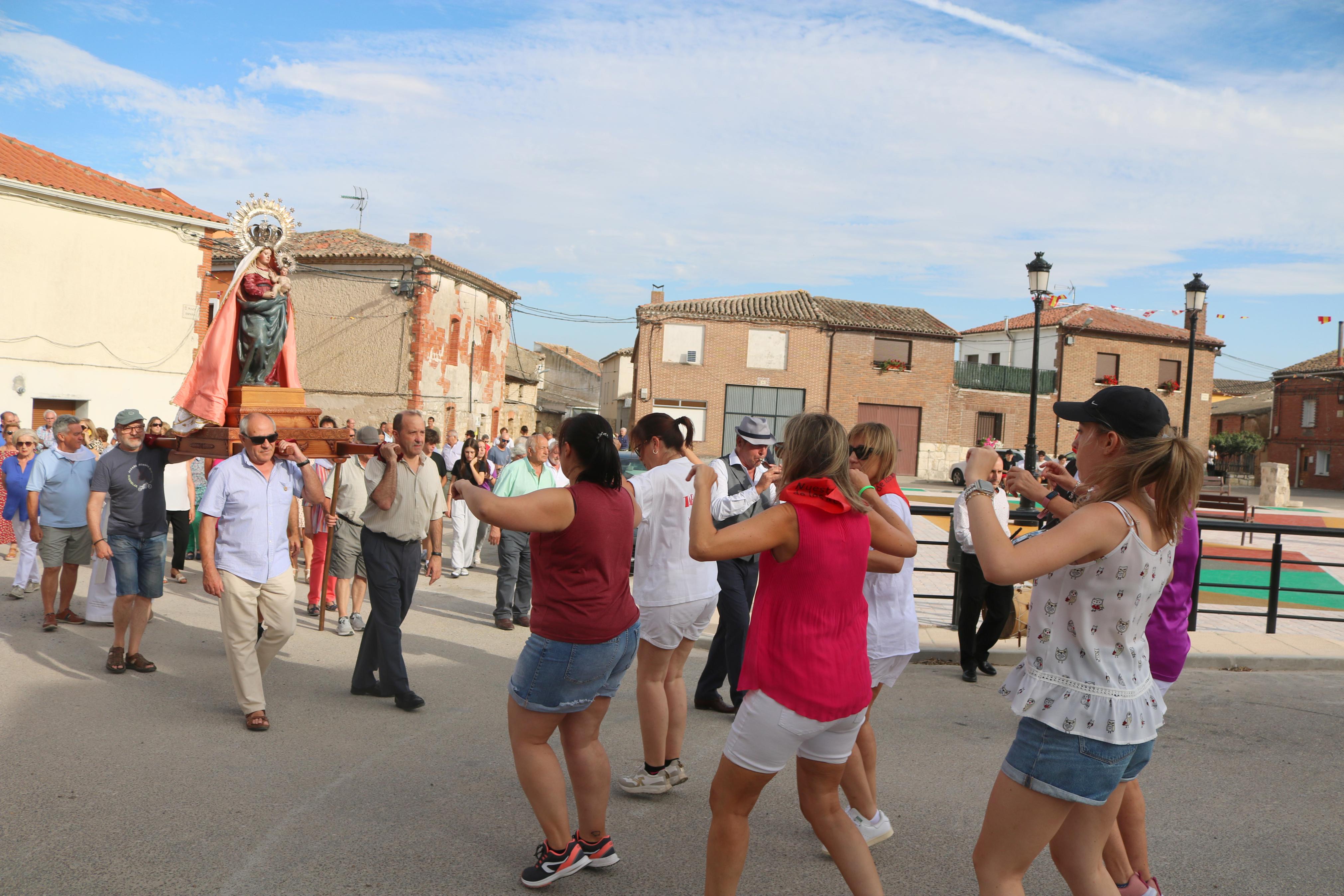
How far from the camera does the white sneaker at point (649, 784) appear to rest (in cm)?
441

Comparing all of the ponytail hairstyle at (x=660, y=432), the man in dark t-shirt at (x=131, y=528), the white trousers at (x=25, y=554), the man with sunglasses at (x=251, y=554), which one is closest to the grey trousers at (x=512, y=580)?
the man in dark t-shirt at (x=131, y=528)

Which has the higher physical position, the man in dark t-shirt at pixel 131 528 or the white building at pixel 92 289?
the white building at pixel 92 289

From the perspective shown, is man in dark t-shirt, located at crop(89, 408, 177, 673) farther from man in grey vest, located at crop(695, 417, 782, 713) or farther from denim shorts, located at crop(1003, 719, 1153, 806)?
denim shorts, located at crop(1003, 719, 1153, 806)

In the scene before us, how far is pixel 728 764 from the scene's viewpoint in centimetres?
284

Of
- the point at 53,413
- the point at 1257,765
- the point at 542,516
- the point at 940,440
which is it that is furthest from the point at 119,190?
the point at 940,440

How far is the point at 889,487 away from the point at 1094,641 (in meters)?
1.74

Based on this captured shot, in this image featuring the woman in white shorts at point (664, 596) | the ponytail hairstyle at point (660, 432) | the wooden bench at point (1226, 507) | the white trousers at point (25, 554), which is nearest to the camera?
the woman in white shorts at point (664, 596)

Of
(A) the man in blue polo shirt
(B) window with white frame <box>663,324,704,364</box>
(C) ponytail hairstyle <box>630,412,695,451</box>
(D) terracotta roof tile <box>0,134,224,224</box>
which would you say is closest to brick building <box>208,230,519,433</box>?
(D) terracotta roof tile <box>0,134,224,224</box>

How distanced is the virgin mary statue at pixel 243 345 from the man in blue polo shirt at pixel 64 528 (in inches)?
97.0

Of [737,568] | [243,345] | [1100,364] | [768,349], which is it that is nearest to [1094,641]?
[737,568]

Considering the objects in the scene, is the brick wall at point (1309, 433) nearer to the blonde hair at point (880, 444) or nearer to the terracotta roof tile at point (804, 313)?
the terracotta roof tile at point (804, 313)

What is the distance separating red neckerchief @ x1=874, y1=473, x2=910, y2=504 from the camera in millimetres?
4031

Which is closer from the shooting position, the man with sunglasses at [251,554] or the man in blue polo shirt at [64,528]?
the man with sunglasses at [251,554]

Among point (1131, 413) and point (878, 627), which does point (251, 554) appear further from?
point (1131, 413)
